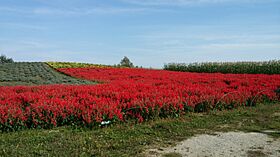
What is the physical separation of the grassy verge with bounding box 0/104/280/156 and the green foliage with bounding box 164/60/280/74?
21.9 m

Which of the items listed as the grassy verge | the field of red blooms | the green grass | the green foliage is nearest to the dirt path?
the grassy verge

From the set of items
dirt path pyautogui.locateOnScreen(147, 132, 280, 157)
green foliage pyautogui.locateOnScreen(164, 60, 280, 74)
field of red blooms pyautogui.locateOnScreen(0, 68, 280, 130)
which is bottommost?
dirt path pyautogui.locateOnScreen(147, 132, 280, 157)

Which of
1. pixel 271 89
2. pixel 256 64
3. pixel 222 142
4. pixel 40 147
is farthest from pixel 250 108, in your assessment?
pixel 256 64

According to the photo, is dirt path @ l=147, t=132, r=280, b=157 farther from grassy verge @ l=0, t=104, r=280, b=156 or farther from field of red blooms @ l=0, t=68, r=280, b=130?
field of red blooms @ l=0, t=68, r=280, b=130

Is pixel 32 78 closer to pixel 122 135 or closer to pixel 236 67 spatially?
pixel 122 135

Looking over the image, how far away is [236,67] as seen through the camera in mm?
31672

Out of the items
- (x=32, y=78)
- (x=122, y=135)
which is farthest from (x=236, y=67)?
(x=122, y=135)

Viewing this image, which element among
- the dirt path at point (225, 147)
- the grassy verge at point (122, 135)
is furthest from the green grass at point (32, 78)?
the dirt path at point (225, 147)

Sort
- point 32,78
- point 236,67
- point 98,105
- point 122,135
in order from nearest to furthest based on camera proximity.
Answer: point 122,135, point 98,105, point 32,78, point 236,67

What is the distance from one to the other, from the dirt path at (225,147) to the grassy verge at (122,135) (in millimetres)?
294

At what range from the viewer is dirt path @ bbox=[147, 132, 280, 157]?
555 cm

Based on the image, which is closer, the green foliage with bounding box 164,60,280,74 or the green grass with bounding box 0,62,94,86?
the green grass with bounding box 0,62,94,86

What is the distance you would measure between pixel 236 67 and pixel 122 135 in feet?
87.6

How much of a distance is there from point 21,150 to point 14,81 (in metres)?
12.3
